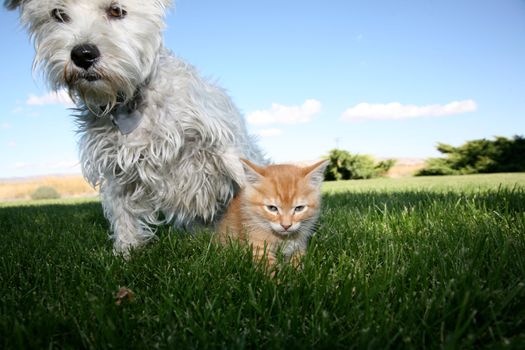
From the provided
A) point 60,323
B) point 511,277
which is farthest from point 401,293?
point 60,323

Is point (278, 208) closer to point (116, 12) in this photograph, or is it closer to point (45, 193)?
point (116, 12)

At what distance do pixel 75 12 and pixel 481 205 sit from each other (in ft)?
13.8

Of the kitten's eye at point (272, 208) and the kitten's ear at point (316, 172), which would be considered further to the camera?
the kitten's ear at point (316, 172)

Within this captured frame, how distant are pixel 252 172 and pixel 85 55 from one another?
A: 1474mm

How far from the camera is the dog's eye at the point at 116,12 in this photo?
315cm

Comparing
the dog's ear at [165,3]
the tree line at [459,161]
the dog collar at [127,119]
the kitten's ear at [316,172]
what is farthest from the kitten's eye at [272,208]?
the tree line at [459,161]

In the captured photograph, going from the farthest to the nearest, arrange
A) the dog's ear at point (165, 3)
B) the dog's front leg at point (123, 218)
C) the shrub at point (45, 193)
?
the shrub at point (45, 193)
the dog's front leg at point (123, 218)
the dog's ear at point (165, 3)

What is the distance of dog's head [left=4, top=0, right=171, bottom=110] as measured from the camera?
2896 millimetres

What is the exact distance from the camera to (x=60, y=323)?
6.31 ft

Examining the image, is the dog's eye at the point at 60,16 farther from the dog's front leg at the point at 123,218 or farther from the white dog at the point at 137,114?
the dog's front leg at the point at 123,218

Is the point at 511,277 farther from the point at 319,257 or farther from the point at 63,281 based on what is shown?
the point at 63,281

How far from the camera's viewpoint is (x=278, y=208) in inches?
130

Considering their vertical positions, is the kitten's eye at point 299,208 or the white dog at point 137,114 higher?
the white dog at point 137,114

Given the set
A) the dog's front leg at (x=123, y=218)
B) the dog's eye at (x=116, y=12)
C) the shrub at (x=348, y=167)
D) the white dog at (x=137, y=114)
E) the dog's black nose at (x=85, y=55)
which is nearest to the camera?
the dog's black nose at (x=85, y=55)
